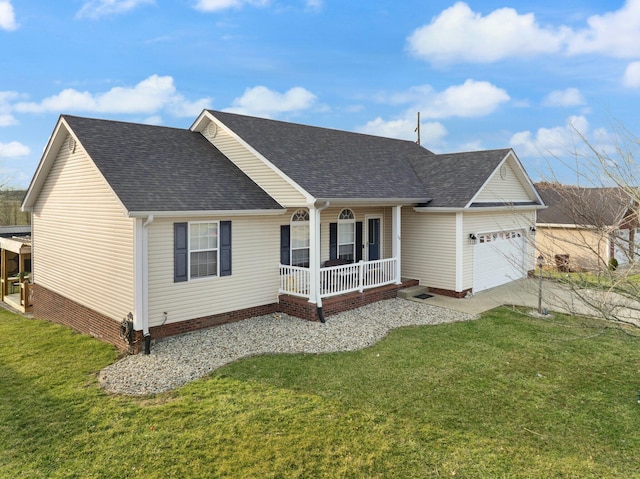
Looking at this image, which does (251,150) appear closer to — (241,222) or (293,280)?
(241,222)

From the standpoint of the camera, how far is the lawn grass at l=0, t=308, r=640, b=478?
5.13 metres

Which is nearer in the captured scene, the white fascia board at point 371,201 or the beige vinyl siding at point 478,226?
the white fascia board at point 371,201

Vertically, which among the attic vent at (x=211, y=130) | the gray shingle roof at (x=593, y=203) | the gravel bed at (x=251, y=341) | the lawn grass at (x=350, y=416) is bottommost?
the lawn grass at (x=350, y=416)

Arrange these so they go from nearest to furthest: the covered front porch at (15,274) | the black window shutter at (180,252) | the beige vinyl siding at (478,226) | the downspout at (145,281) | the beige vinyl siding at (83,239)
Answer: the downspout at (145,281)
the beige vinyl siding at (83,239)
the black window shutter at (180,252)
the beige vinyl siding at (478,226)
the covered front porch at (15,274)

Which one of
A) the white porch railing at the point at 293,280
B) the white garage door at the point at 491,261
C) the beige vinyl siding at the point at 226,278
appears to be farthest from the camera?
the white garage door at the point at 491,261

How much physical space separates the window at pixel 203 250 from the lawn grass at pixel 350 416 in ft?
9.71

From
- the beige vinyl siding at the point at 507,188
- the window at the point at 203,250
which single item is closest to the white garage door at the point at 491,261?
the beige vinyl siding at the point at 507,188

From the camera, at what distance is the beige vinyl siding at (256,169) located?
463 inches

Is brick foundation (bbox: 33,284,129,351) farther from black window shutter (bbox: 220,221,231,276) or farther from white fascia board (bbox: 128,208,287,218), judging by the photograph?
white fascia board (bbox: 128,208,287,218)

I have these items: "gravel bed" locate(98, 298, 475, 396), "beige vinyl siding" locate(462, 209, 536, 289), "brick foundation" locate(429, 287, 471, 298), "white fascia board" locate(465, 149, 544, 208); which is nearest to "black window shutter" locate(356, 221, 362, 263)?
"gravel bed" locate(98, 298, 475, 396)

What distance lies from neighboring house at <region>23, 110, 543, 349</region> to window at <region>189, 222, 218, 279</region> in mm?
27

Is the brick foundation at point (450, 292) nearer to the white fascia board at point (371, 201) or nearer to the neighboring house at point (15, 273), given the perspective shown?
the white fascia board at point (371, 201)

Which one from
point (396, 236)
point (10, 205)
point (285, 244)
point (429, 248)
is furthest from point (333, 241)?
point (10, 205)

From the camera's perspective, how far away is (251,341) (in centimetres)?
978
